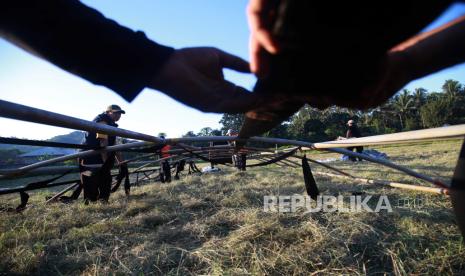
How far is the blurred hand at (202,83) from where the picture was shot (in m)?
0.67

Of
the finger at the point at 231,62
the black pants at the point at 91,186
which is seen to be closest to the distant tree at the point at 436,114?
the black pants at the point at 91,186

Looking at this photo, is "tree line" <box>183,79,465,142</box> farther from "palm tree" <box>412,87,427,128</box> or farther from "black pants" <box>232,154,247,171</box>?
"black pants" <box>232,154,247,171</box>

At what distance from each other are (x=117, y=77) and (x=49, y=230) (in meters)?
3.85

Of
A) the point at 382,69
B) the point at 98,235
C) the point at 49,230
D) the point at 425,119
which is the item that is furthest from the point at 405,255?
the point at 425,119

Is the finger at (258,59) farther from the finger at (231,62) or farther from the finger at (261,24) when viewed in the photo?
the finger at (231,62)

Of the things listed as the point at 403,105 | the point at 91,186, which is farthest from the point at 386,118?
the point at 91,186

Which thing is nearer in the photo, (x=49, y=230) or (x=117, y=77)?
(x=117, y=77)

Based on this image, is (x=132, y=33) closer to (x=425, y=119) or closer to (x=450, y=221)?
(x=450, y=221)

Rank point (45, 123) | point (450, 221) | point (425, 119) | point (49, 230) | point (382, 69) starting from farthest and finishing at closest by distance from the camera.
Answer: point (425, 119) → point (49, 230) → point (450, 221) → point (45, 123) → point (382, 69)

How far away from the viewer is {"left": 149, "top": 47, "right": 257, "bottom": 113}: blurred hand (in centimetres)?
67

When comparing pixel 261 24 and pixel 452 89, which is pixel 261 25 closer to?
pixel 261 24

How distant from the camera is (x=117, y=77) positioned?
2.15 ft

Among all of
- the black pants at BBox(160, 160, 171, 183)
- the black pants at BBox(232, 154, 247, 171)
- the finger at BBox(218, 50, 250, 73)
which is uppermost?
the finger at BBox(218, 50, 250, 73)

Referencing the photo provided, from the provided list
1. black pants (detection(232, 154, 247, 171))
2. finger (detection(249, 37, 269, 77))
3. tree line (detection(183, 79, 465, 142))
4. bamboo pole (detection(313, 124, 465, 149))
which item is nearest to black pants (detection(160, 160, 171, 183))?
black pants (detection(232, 154, 247, 171))
